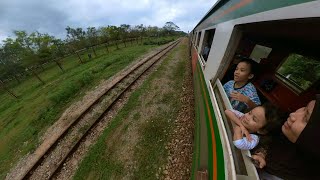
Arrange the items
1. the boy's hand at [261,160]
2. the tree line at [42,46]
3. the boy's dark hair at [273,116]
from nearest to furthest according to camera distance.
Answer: the boy's hand at [261,160] → the boy's dark hair at [273,116] → the tree line at [42,46]

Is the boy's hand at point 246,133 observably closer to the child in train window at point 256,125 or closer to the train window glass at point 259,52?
the child in train window at point 256,125

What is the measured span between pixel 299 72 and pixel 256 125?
2109 millimetres

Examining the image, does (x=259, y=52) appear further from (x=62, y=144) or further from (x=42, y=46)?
(x=42, y=46)

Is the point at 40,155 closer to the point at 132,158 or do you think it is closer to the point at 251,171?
the point at 132,158

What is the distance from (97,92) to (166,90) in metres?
3.30

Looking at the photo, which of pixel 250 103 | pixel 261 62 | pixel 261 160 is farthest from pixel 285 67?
pixel 261 160

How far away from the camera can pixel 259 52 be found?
14.1ft

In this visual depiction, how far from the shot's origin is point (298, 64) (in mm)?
3139

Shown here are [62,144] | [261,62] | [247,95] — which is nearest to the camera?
[247,95]

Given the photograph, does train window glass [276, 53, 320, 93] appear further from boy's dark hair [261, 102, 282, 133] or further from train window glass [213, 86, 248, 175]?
boy's dark hair [261, 102, 282, 133]

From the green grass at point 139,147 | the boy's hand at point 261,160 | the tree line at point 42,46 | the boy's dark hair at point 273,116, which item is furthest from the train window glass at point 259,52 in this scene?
the tree line at point 42,46

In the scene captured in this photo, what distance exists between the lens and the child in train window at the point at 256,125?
5.41 feet

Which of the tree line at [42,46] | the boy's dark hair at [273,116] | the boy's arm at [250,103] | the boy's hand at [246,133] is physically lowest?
the tree line at [42,46]

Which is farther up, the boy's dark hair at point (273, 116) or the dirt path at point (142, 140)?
the boy's dark hair at point (273, 116)
